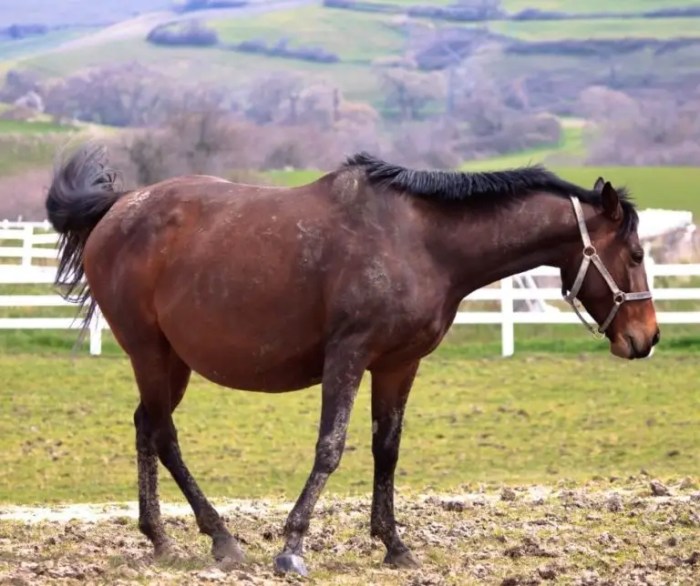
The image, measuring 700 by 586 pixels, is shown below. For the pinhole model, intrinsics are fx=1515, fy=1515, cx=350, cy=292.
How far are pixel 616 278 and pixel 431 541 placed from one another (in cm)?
203

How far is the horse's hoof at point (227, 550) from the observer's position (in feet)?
27.7

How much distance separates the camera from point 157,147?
48.1 metres

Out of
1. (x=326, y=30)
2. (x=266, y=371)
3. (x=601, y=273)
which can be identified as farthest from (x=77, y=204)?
(x=326, y=30)

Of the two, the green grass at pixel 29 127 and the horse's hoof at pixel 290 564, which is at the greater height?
the horse's hoof at pixel 290 564

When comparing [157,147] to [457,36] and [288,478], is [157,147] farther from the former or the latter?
[457,36]

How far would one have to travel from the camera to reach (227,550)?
27.9 feet

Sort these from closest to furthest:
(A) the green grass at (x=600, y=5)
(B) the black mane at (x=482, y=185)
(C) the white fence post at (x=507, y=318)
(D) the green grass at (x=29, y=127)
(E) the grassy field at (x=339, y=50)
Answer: (B) the black mane at (x=482, y=185), (C) the white fence post at (x=507, y=318), (D) the green grass at (x=29, y=127), (E) the grassy field at (x=339, y=50), (A) the green grass at (x=600, y=5)

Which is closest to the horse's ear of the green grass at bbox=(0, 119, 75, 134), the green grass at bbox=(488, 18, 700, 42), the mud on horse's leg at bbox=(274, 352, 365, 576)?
the mud on horse's leg at bbox=(274, 352, 365, 576)

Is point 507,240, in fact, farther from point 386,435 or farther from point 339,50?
point 339,50

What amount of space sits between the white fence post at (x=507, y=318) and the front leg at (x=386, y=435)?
10861 millimetres

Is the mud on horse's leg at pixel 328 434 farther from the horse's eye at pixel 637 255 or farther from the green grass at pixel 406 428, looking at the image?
the green grass at pixel 406 428

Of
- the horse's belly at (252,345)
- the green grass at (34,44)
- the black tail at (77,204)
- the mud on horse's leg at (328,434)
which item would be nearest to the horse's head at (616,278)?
the mud on horse's leg at (328,434)

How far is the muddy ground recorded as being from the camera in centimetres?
783

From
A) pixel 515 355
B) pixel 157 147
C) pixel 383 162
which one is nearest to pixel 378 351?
pixel 383 162
